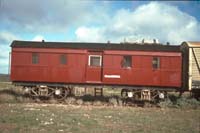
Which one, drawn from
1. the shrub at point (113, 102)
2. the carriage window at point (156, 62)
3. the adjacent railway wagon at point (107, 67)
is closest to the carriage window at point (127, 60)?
the adjacent railway wagon at point (107, 67)

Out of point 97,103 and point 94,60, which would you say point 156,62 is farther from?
point 97,103

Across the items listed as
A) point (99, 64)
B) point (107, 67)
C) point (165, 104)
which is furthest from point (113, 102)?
point (165, 104)

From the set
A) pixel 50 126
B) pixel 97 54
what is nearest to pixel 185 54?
pixel 97 54

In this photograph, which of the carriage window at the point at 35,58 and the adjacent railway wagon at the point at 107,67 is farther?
the carriage window at the point at 35,58

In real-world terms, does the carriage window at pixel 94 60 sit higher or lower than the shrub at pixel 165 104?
higher

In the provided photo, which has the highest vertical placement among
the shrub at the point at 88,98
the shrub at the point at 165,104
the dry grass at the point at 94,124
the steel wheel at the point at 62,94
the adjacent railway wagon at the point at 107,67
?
the adjacent railway wagon at the point at 107,67

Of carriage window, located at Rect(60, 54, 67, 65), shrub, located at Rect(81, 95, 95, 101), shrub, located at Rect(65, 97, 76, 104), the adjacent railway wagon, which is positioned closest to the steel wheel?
the adjacent railway wagon

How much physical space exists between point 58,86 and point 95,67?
2569 millimetres

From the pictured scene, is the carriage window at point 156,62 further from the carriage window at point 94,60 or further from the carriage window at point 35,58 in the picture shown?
the carriage window at point 35,58

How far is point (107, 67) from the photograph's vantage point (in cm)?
2380

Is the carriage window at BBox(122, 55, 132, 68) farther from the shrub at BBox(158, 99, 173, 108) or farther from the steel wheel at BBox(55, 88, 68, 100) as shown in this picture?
the steel wheel at BBox(55, 88, 68, 100)

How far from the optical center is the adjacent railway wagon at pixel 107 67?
23703mm

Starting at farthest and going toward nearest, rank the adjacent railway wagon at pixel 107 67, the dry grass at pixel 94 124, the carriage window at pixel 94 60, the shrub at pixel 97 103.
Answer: the carriage window at pixel 94 60, the adjacent railway wagon at pixel 107 67, the shrub at pixel 97 103, the dry grass at pixel 94 124

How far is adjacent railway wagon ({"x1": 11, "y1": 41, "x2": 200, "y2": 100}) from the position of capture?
2370 cm
